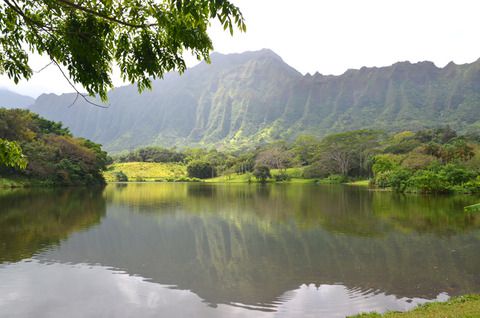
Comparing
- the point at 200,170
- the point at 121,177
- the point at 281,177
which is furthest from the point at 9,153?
the point at 200,170

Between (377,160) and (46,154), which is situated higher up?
(46,154)

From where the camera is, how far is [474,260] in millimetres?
14070

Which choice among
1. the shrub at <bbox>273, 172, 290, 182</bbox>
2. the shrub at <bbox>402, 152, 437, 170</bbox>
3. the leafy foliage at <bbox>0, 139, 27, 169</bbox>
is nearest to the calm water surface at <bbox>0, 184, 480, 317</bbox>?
the leafy foliage at <bbox>0, 139, 27, 169</bbox>

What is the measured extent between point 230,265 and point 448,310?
25.1 feet

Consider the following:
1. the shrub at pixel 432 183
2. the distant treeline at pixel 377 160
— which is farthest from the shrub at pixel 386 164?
the shrub at pixel 432 183

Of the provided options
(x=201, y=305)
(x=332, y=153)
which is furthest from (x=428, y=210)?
(x=332, y=153)

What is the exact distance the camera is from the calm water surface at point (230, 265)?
9.88 metres

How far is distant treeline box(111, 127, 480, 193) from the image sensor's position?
4728 cm

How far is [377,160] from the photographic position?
217ft

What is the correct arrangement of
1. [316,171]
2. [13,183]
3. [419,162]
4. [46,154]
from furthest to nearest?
[316,171]
[46,154]
[13,183]
[419,162]

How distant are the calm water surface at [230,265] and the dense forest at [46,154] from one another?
37393 millimetres

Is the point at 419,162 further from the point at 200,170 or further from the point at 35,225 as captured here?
the point at 200,170

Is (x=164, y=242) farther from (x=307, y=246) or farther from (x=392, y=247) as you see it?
(x=392, y=247)

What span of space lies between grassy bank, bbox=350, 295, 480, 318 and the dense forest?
53.9m
